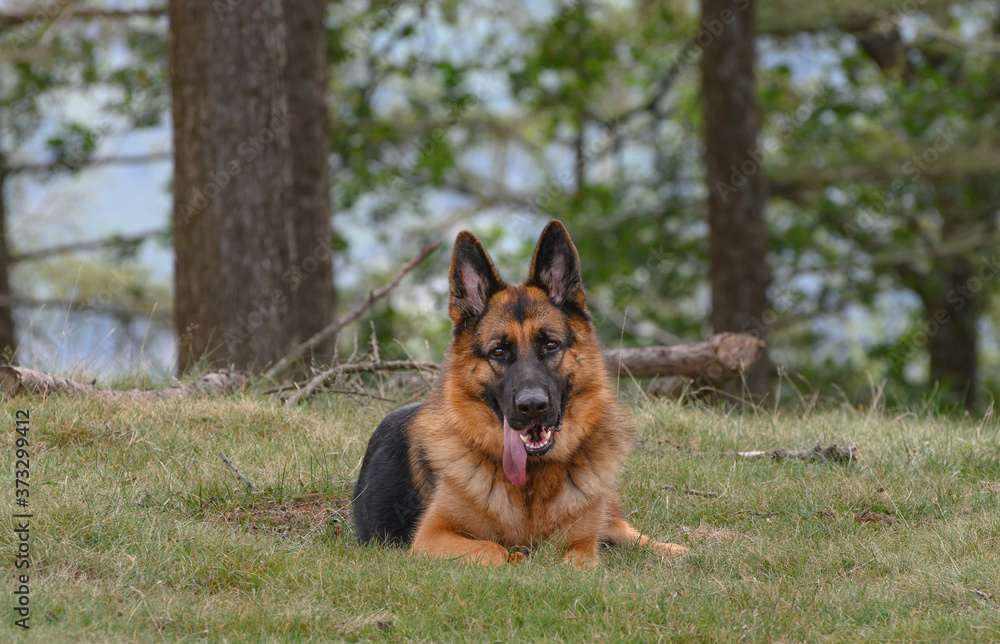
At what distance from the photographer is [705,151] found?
1370 cm

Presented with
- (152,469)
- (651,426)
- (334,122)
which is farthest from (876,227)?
(152,469)

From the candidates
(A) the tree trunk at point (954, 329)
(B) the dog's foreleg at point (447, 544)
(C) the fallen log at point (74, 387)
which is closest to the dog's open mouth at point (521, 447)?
(B) the dog's foreleg at point (447, 544)

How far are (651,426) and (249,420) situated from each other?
10.2 ft

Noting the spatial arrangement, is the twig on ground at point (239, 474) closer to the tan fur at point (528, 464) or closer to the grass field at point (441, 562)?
the grass field at point (441, 562)

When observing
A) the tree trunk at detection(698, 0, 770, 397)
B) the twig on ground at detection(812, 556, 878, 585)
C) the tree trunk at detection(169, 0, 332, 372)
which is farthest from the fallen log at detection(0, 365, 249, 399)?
the tree trunk at detection(698, 0, 770, 397)

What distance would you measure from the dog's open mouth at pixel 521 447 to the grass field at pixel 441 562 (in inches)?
17.7

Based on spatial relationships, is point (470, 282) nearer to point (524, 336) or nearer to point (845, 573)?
point (524, 336)

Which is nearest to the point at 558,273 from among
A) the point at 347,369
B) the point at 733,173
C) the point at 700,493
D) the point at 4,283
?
the point at 700,493

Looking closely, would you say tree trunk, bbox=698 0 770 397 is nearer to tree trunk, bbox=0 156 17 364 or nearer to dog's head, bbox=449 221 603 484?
dog's head, bbox=449 221 603 484

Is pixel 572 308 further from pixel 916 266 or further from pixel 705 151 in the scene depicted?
pixel 916 266

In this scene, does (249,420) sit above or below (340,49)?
below

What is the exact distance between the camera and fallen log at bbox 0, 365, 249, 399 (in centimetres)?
696

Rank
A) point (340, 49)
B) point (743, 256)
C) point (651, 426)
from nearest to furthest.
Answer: point (651, 426) → point (743, 256) → point (340, 49)

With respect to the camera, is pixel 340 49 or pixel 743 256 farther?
pixel 340 49
